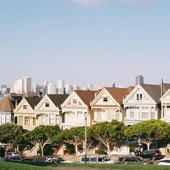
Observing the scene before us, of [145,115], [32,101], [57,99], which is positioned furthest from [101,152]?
[32,101]

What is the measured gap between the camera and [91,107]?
3051 inches

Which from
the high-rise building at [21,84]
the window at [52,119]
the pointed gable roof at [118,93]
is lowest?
the window at [52,119]

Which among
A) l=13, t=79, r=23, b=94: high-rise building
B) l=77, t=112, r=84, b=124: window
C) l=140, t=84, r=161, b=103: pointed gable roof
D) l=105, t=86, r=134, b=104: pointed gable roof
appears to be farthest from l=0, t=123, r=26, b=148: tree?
l=13, t=79, r=23, b=94: high-rise building

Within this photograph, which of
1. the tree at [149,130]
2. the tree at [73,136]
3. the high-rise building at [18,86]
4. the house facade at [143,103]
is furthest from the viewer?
the high-rise building at [18,86]

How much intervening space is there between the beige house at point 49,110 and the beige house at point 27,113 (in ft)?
4.29

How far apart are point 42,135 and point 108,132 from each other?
10.1 meters

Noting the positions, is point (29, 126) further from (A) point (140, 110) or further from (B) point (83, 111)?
(A) point (140, 110)

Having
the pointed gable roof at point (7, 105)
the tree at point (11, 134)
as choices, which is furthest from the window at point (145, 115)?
the pointed gable roof at point (7, 105)

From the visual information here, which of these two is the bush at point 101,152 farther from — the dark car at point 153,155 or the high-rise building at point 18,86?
the high-rise building at point 18,86

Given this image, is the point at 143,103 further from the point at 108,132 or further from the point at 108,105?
the point at 108,132

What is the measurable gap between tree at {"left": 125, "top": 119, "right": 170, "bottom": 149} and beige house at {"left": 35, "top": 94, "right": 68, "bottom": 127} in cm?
1533

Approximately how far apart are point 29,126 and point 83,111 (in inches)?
429

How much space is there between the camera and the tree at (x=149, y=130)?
67062 mm

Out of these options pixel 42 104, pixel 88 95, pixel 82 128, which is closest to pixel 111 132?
pixel 82 128
